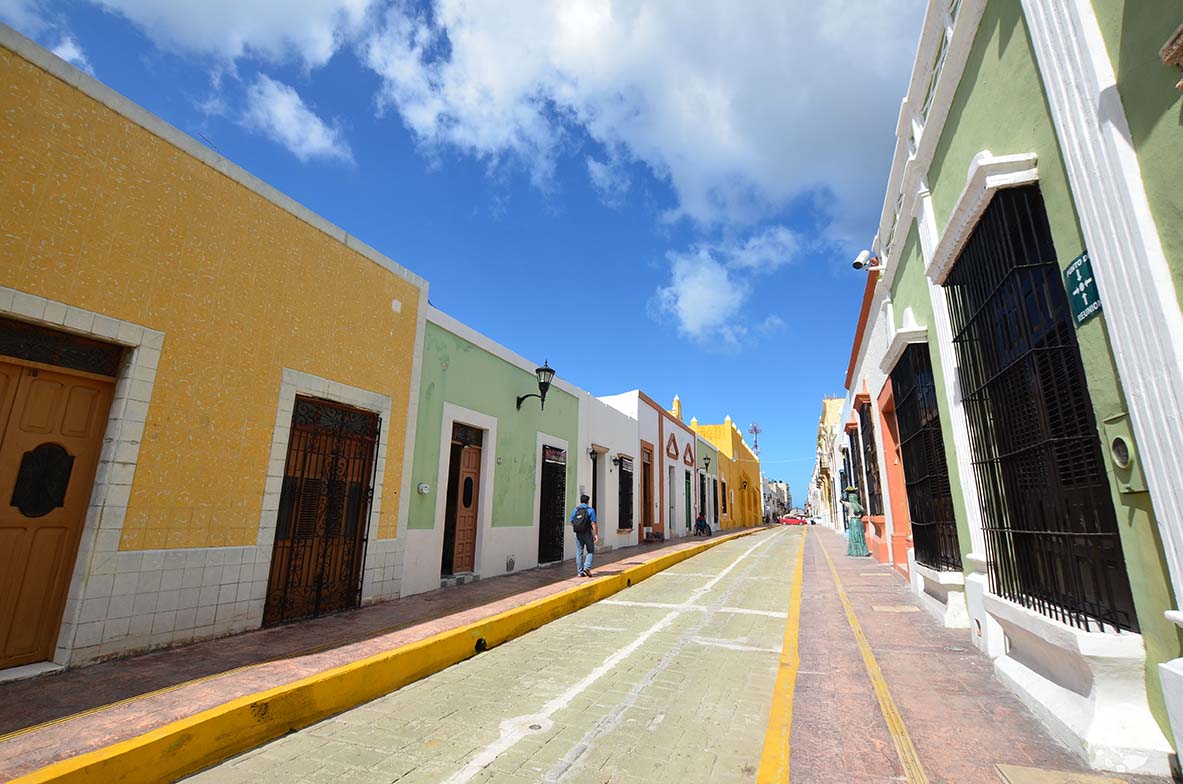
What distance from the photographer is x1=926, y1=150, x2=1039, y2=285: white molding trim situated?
136 inches

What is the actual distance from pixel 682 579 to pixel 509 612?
5207 mm

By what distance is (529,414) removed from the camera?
11.7 meters

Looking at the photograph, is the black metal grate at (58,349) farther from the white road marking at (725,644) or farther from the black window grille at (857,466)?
the black window grille at (857,466)

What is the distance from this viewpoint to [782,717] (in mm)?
3574

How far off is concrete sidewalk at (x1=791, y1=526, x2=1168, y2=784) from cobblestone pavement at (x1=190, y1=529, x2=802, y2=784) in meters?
0.34

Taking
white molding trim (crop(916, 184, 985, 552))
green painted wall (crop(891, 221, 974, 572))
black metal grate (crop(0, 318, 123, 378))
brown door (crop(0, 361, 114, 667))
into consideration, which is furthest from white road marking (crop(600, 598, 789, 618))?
black metal grate (crop(0, 318, 123, 378))

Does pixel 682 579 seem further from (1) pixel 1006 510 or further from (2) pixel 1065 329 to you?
(2) pixel 1065 329

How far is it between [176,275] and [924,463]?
30.6 ft

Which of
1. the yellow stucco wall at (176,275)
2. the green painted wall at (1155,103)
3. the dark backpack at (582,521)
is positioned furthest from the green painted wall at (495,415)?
the green painted wall at (1155,103)

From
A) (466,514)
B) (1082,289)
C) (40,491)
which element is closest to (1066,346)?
(1082,289)

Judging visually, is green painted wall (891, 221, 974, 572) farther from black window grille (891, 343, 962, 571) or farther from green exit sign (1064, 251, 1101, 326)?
green exit sign (1064, 251, 1101, 326)

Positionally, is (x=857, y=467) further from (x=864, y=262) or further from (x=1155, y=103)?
(x=1155, y=103)

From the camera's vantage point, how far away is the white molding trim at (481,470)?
8.71 meters

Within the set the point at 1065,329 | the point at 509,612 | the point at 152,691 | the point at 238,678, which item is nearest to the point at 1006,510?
the point at 1065,329
